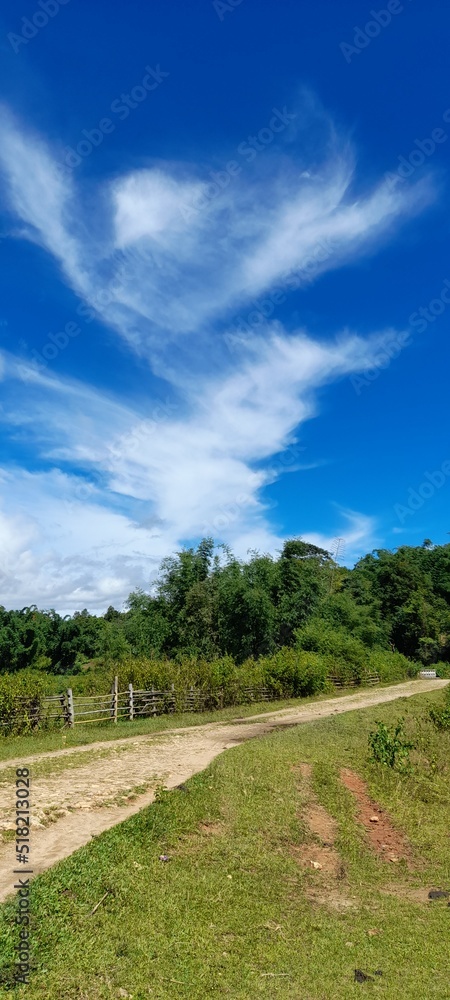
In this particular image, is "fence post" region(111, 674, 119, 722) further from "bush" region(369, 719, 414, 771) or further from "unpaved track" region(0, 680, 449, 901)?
"bush" region(369, 719, 414, 771)

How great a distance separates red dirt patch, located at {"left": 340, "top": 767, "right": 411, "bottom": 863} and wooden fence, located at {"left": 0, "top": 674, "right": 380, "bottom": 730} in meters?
10.5

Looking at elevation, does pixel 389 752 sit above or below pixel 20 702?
below

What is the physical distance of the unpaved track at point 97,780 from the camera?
22.1ft

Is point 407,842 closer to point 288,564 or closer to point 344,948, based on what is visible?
point 344,948

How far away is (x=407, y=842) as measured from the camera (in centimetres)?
898

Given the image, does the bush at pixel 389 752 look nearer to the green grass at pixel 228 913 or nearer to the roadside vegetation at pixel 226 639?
the green grass at pixel 228 913

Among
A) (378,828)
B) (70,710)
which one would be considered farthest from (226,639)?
(378,828)

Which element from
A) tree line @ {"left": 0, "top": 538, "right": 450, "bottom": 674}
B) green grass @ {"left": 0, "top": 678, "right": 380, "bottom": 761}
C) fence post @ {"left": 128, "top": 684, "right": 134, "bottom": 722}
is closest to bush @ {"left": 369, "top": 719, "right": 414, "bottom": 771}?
green grass @ {"left": 0, "top": 678, "right": 380, "bottom": 761}

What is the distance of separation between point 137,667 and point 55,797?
611 inches

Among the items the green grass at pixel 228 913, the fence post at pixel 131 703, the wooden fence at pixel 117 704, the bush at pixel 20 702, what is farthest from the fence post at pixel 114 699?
the green grass at pixel 228 913

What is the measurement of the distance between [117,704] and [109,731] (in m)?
3.78

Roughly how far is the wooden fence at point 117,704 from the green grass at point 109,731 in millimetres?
401

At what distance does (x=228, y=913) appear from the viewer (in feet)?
19.7

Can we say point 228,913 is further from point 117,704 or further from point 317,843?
point 117,704
